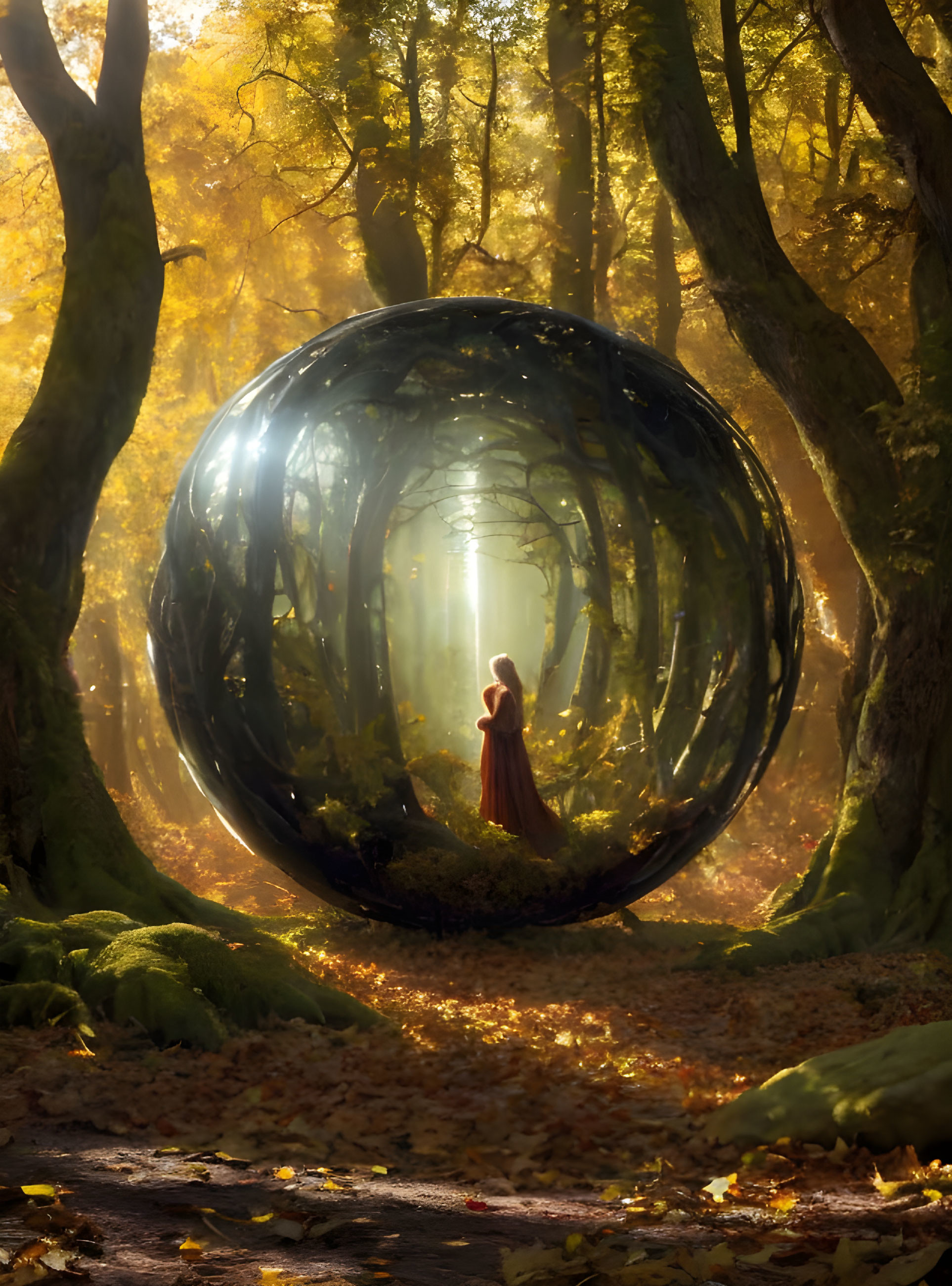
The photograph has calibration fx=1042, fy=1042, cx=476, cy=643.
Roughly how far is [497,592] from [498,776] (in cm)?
159

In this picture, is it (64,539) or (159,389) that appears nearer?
(64,539)

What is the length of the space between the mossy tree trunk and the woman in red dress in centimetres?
212

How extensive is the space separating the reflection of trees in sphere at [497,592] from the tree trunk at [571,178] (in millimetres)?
5750

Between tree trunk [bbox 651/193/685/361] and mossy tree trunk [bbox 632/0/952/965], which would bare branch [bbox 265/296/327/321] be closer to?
tree trunk [bbox 651/193/685/361]

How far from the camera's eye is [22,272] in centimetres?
1755

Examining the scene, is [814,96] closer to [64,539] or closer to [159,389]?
[159,389]

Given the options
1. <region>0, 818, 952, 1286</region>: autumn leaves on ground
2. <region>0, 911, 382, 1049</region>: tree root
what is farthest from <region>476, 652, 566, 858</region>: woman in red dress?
<region>0, 911, 382, 1049</region>: tree root

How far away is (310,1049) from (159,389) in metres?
17.3

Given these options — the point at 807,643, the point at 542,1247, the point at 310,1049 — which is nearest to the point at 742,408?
the point at 807,643

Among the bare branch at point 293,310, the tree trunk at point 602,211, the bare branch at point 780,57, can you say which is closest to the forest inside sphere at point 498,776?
the bare branch at point 780,57

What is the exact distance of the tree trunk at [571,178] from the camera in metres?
13.9

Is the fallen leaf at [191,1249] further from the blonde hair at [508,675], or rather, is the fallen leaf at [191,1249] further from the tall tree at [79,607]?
the blonde hair at [508,675]

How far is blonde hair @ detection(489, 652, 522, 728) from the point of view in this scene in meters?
8.90

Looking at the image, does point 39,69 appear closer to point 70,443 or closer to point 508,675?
point 70,443
